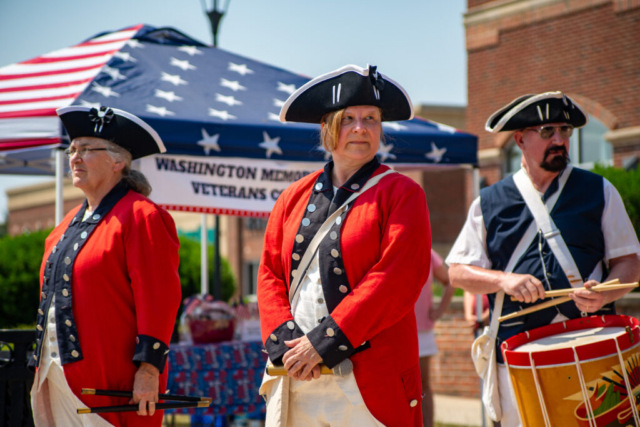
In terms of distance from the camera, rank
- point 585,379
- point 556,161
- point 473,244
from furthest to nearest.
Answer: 1. point 473,244
2. point 556,161
3. point 585,379

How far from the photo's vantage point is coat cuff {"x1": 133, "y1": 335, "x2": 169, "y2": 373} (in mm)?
3223

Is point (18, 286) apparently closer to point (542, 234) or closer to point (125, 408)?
point (125, 408)

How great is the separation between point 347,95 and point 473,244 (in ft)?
4.46

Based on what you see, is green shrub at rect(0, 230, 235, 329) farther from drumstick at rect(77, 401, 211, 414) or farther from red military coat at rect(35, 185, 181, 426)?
drumstick at rect(77, 401, 211, 414)

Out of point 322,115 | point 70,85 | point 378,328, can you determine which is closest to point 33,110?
point 70,85

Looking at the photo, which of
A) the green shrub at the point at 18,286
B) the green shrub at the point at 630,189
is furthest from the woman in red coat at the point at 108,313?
the green shrub at the point at 18,286

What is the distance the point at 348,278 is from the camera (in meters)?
2.80

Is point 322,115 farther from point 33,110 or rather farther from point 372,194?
point 33,110

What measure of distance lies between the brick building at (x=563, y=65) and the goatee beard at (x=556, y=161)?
9.65 meters

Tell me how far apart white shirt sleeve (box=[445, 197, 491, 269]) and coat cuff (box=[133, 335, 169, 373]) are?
1618 millimetres

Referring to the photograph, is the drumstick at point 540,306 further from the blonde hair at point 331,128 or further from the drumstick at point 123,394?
the drumstick at point 123,394

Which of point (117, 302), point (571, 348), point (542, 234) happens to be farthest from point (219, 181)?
point (571, 348)

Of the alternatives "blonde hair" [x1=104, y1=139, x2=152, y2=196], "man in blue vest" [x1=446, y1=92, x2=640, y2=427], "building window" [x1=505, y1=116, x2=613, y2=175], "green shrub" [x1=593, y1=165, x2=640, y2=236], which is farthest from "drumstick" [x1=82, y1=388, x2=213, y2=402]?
"building window" [x1=505, y1=116, x2=613, y2=175]

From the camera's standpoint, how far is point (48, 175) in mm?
8523
